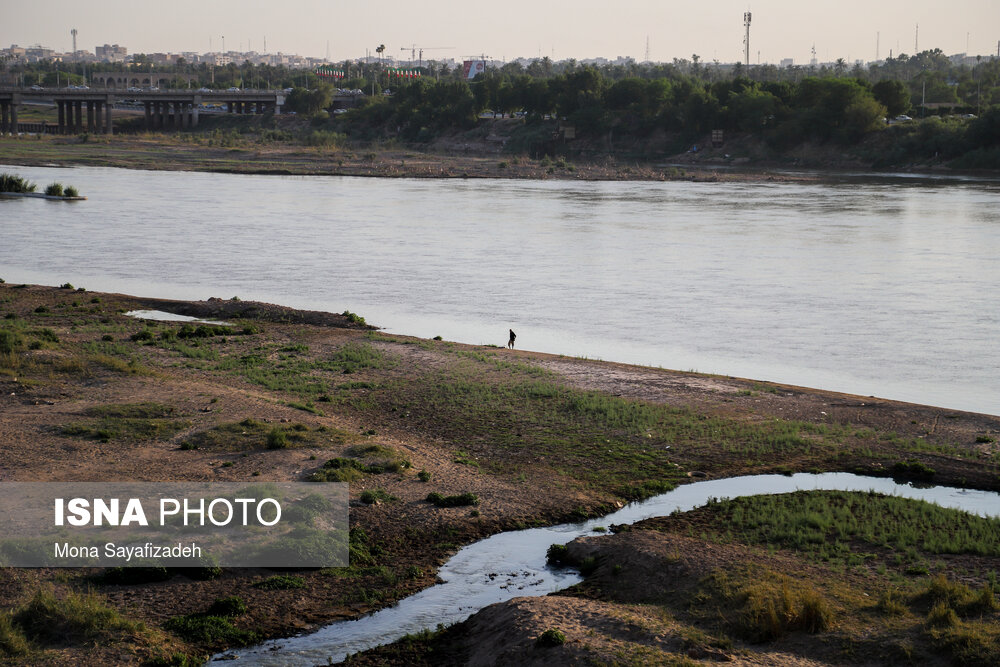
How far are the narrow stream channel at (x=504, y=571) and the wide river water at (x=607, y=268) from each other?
7.67m

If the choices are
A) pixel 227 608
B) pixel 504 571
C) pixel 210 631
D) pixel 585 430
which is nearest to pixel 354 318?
pixel 585 430

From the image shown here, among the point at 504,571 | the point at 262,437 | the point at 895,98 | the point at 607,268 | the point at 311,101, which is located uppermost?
the point at 311,101

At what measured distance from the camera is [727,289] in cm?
4484

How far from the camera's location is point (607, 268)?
5062 centimetres

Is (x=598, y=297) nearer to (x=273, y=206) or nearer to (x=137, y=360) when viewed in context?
(x=137, y=360)

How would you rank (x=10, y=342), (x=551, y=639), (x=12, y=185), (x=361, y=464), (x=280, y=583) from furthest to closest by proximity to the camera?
(x=12, y=185) → (x=10, y=342) → (x=361, y=464) → (x=280, y=583) → (x=551, y=639)

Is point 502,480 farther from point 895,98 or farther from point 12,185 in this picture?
point 895,98

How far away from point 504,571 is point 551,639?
11.1ft

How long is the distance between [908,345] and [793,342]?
354cm

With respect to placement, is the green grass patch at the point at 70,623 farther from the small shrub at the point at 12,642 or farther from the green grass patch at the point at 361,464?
the green grass patch at the point at 361,464

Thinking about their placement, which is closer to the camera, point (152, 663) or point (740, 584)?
point (152, 663)

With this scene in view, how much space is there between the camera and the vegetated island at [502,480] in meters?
14.2

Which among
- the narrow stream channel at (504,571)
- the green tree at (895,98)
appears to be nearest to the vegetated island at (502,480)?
the narrow stream channel at (504,571)

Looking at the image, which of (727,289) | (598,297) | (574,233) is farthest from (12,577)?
(574,233)
